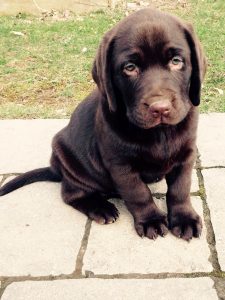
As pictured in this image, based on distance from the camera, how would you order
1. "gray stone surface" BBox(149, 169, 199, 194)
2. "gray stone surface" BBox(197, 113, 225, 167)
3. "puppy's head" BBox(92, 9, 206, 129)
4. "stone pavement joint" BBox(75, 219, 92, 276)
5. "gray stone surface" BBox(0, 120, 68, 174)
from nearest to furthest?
"puppy's head" BBox(92, 9, 206, 129), "stone pavement joint" BBox(75, 219, 92, 276), "gray stone surface" BBox(149, 169, 199, 194), "gray stone surface" BBox(197, 113, 225, 167), "gray stone surface" BBox(0, 120, 68, 174)

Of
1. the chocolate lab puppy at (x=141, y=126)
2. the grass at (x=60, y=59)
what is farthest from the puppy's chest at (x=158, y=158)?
the grass at (x=60, y=59)

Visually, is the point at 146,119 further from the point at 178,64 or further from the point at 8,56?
the point at 8,56

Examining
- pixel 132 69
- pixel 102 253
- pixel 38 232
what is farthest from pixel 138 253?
pixel 132 69

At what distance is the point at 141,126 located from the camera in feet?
8.64

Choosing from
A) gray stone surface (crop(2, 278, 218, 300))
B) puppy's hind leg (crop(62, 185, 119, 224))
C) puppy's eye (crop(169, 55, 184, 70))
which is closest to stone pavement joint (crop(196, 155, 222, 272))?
gray stone surface (crop(2, 278, 218, 300))

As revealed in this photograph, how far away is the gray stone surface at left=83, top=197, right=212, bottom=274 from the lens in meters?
2.61

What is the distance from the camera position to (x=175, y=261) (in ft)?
8.69

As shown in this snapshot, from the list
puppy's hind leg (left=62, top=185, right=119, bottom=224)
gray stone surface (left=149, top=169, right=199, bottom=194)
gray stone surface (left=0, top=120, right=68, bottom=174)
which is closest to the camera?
puppy's hind leg (left=62, top=185, right=119, bottom=224)

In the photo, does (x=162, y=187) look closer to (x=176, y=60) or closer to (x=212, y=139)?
(x=212, y=139)

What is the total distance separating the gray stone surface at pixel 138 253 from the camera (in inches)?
103

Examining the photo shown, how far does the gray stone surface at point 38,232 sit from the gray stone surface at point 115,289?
0.12 m

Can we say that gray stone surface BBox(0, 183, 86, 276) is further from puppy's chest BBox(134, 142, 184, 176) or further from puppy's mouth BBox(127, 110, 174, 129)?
puppy's mouth BBox(127, 110, 174, 129)

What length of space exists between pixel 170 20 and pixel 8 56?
13.6 feet

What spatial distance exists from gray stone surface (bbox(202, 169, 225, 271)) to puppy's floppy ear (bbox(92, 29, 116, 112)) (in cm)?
92
